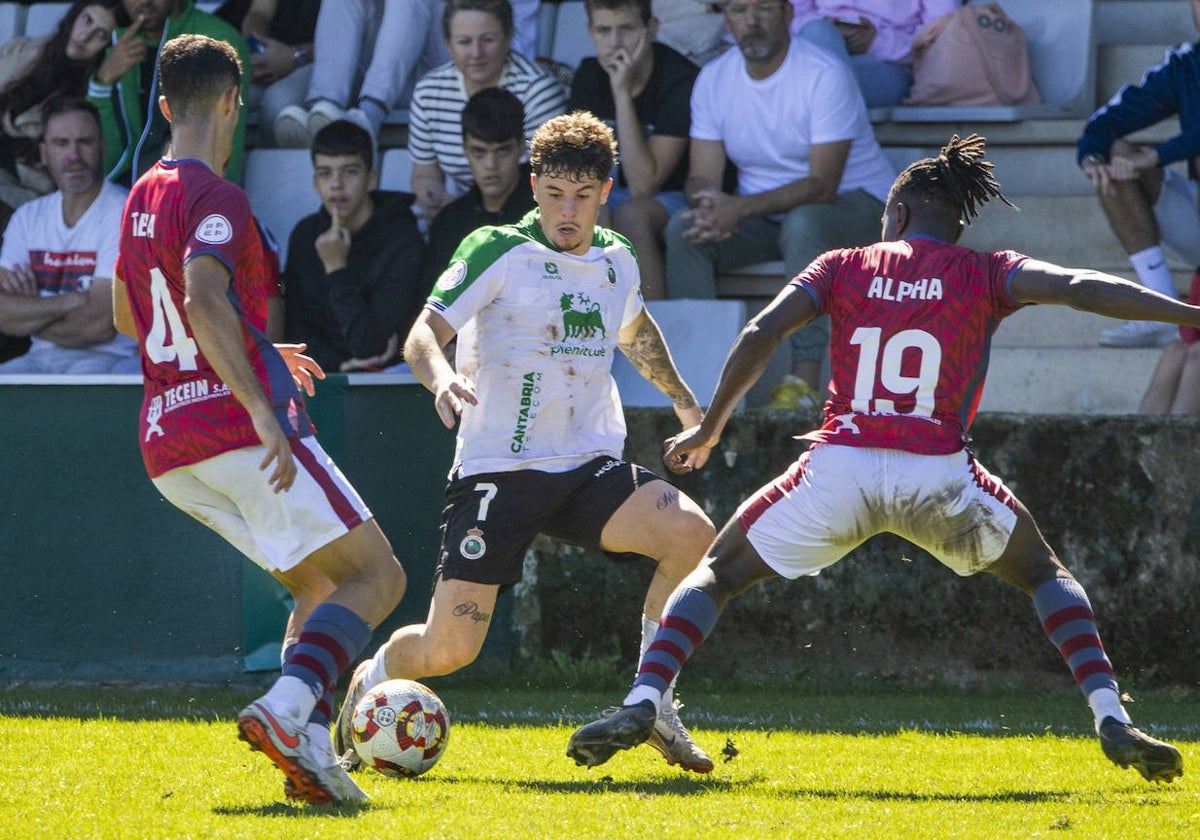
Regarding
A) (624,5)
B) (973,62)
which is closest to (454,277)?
(624,5)

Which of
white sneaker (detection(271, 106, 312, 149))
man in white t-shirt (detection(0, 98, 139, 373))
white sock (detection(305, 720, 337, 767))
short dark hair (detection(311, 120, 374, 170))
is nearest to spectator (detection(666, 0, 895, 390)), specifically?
short dark hair (detection(311, 120, 374, 170))

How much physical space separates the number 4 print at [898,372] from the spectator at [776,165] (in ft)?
12.4

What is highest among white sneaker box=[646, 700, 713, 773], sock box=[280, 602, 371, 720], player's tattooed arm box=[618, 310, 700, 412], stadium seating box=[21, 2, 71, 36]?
stadium seating box=[21, 2, 71, 36]

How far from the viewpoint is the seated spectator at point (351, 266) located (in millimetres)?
8977

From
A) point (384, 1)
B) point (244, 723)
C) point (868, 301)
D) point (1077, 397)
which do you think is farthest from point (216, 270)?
point (384, 1)

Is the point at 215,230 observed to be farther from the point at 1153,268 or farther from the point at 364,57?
the point at 364,57

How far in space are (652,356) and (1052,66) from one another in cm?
551

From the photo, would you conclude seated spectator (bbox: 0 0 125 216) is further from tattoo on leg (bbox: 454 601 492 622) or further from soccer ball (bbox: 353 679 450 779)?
soccer ball (bbox: 353 679 450 779)

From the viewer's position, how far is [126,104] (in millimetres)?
10219

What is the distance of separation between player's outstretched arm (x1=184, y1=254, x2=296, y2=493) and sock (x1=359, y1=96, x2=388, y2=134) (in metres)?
5.94

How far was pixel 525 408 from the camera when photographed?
5.93 m

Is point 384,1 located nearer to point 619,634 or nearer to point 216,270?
point 619,634

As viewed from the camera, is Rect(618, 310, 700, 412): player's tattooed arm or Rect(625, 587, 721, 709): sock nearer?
Rect(625, 587, 721, 709): sock

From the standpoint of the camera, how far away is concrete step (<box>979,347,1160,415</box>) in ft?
30.0
